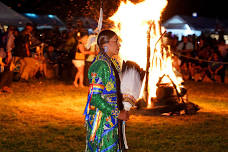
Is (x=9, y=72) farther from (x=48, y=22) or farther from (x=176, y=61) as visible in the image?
(x=48, y=22)

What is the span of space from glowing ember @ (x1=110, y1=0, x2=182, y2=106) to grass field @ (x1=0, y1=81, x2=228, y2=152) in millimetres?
1409

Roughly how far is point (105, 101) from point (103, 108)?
8cm

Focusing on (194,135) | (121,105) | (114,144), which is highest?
(121,105)

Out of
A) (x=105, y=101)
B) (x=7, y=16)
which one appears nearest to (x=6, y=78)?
(x=7, y=16)

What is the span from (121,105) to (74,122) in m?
4.64

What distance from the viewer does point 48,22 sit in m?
31.2

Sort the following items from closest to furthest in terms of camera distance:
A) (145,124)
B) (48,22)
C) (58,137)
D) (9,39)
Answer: (58,137) < (145,124) < (9,39) < (48,22)

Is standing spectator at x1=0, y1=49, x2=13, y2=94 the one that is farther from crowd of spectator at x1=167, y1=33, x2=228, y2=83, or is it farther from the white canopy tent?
crowd of spectator at x1=167, y1=33, x2=228, y2=83

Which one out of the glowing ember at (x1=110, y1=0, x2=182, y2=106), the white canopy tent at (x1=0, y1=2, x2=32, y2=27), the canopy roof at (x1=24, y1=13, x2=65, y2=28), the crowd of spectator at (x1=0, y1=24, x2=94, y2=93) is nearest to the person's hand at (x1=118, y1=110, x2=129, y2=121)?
the glowing ember at (x1=110, y1=0, x2=182, y2=106)

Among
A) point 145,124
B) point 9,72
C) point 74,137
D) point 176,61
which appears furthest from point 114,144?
point 176,61

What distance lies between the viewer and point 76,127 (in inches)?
311

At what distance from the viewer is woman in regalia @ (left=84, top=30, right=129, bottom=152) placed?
3824mm

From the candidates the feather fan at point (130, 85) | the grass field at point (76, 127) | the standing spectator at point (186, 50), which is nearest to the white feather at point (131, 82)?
the feather fan at point (130, 85)

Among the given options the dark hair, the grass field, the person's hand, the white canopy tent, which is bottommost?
Result: the grass field
